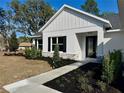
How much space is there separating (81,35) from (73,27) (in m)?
1.15

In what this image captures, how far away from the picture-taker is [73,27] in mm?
15242

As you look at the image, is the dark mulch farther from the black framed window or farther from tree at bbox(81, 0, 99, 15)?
tree at bbox(81, 0, 99, 15)

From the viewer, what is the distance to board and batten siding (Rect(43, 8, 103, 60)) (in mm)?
13852

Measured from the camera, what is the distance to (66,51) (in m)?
15.9

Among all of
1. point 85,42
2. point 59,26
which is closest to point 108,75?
point 85,42

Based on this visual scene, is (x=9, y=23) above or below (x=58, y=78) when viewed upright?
above

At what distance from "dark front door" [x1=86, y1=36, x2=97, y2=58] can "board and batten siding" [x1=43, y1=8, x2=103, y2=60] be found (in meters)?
0.52

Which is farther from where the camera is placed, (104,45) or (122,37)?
(104,45)

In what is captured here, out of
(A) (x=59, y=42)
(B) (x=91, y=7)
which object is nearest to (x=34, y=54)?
(A) (x=59, y=42)

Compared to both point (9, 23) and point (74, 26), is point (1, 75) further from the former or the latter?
point (9, 23)

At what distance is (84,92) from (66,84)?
141 centimetres

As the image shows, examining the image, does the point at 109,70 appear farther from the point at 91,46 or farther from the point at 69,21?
the point at 69,21

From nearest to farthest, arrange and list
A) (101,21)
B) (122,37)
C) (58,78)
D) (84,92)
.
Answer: (84,92) < (58,78) < (122,37) < (101,21)

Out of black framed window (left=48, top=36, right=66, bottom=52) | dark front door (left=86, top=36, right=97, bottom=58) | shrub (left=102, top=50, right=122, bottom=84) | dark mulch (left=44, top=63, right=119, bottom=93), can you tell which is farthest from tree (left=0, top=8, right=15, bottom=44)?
shrub (left=102, top=50, right=122, bottom=84)
